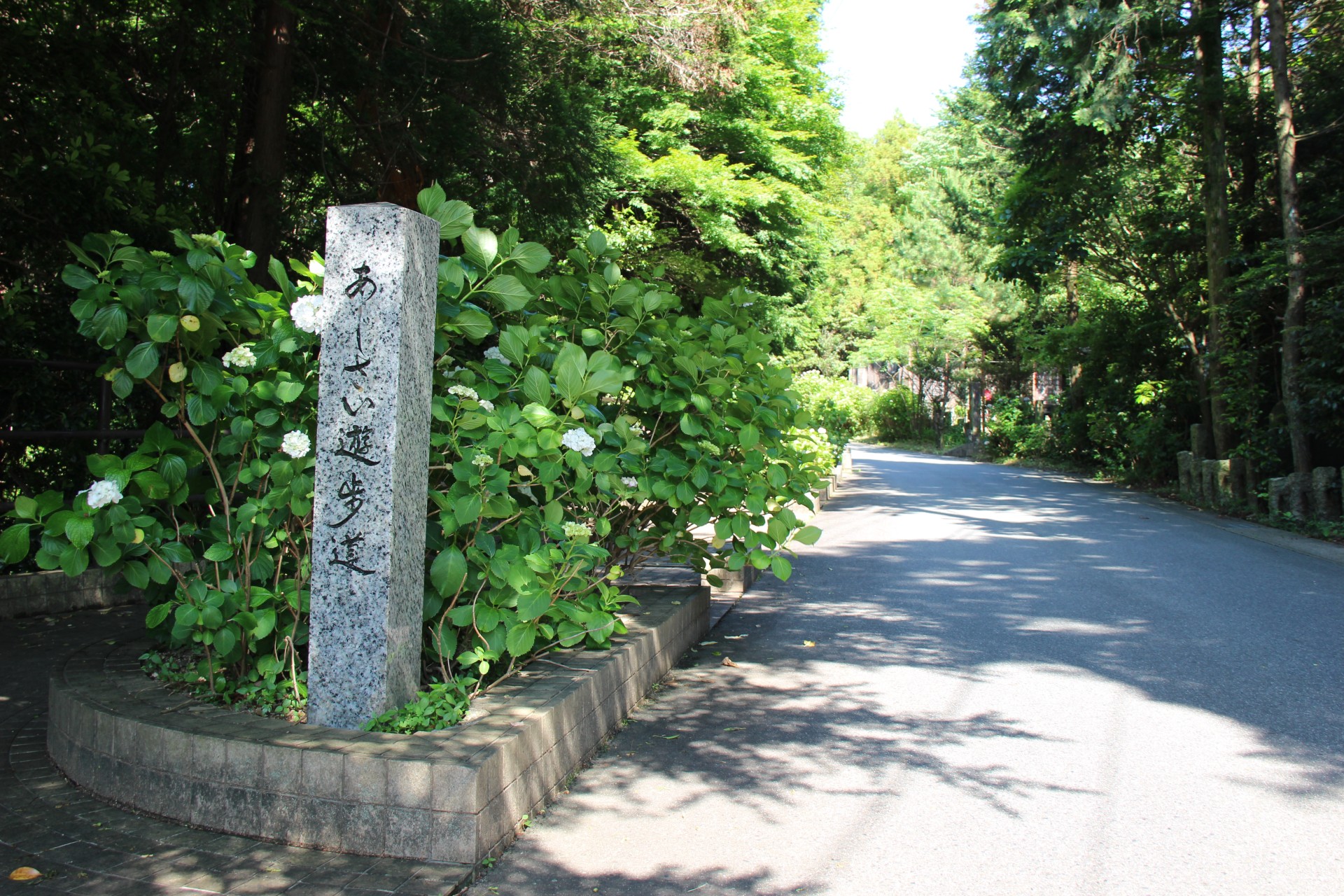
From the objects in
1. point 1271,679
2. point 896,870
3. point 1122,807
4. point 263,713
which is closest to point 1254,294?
point 1271,679

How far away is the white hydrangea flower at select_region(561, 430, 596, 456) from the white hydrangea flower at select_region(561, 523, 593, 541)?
13.1 inches

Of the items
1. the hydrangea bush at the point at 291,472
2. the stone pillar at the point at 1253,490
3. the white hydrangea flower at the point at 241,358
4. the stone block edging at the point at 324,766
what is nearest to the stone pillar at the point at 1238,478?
the stone pillar at the point at 1253,490

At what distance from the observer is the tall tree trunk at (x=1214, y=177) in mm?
16922

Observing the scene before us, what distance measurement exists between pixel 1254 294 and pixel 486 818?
1660 cm

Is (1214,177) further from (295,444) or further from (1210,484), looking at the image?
(295,444)

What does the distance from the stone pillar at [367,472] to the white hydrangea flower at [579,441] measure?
0.65 meters

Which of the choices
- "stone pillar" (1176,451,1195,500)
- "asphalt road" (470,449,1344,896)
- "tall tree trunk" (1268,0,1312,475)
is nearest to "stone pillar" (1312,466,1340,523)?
"tall tree trunk" (1268,0,1312,475)

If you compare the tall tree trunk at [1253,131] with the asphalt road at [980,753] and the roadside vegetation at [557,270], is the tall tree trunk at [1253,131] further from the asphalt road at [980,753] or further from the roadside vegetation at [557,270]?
the asphalt road at [980,753]

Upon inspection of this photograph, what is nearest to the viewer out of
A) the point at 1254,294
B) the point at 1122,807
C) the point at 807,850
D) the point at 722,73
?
the point at 807,850

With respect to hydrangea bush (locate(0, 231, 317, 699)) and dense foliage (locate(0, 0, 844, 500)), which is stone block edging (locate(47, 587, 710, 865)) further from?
dense foliage (locate(0, 0, 844, 500))

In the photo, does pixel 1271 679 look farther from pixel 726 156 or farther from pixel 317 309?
pixel 726 156

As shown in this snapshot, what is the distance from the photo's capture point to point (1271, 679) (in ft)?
19.1

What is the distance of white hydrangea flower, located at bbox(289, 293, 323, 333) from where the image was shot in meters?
3.96

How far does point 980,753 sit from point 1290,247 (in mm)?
13865
